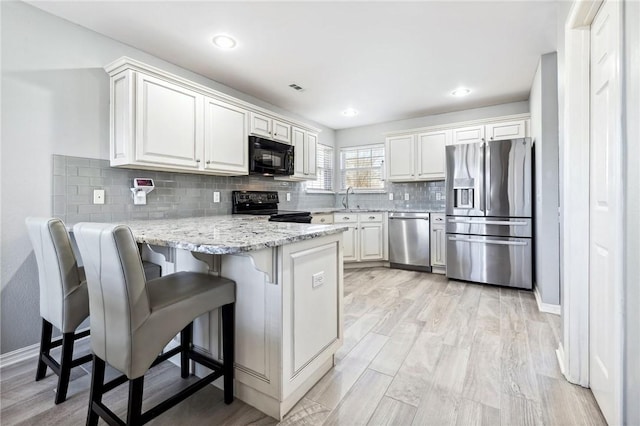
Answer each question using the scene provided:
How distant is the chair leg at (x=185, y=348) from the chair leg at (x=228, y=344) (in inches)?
14.1

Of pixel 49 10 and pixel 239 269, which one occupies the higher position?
pixel 49 10

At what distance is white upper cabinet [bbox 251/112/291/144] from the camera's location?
3373mm

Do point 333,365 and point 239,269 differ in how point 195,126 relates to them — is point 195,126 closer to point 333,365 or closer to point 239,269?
point 239,269

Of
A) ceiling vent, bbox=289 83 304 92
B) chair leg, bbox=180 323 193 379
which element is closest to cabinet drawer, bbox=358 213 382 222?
ceiling vent, bbox=289 83 304 92

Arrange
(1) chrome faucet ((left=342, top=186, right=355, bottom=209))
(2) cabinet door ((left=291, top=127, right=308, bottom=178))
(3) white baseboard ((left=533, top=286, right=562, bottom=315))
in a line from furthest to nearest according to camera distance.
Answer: (1) chrome faucet ((left=342, top=186, right=355, bottom=209)) → (2) cabinet door ((left=291, top=127, right=308, bottom=178)) → (3) white baseboard ((left=533, top=286, right=562, bottom=315))

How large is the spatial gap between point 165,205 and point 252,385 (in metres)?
1.99

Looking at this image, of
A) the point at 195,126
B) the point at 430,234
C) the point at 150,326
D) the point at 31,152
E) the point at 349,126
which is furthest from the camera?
the point at 349,126

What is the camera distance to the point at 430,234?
4180mm

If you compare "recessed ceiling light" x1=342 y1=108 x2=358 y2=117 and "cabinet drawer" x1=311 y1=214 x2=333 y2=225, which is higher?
"recessed ceiling light" x1=342 y1=108 x2=358 y2=117

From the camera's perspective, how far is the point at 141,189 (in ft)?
8.32

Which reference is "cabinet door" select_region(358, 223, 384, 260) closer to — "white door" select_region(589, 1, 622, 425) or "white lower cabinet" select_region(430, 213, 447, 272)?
"white lower cabinet" select_region(430, 213, 447, 272)

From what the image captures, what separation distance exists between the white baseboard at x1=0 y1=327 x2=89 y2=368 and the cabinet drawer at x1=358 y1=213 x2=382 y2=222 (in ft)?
12.3

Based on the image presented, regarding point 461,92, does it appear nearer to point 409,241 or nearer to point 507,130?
point 507,130

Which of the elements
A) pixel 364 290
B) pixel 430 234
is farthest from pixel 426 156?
pixel 364 290
